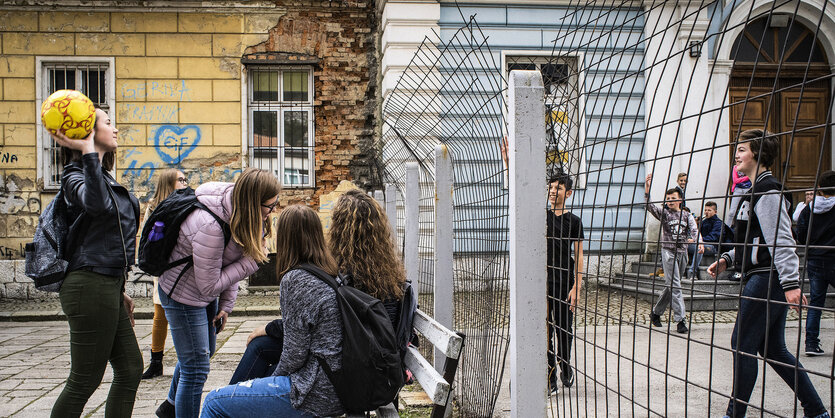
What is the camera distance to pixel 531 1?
1155 centimetres

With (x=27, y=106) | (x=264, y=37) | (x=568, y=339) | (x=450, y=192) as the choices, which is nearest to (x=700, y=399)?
(x=450, y=192)

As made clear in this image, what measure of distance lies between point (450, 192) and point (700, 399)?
2608 millimetres

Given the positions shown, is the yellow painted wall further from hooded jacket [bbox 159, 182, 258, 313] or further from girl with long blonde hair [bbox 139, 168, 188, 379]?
hooded jacket [bbox 159, 182, 258, 313]

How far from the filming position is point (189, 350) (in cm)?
361

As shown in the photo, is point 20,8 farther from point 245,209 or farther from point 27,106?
point 245,209

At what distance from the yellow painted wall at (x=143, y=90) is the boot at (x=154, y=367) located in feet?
21.2

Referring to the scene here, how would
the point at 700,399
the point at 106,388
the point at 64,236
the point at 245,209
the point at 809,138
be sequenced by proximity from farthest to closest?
the point at 809,138 → the point at 106,388 → the point at 700,399 → the point at 245,209 → the point at 64,236

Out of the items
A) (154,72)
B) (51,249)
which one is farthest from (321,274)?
(154,72)

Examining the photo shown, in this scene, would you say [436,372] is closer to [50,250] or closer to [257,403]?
[257,403]

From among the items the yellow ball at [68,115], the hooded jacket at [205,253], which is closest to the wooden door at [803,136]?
the hooded jacket at [205,253]

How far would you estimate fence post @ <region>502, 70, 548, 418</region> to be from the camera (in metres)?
2.23

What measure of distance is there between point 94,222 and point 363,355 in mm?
1522

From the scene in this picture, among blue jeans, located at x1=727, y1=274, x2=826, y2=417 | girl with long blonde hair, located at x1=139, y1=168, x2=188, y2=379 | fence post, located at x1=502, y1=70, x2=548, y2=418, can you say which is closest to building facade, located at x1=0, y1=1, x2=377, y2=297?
girl with long blonde hair, located at x1=139, y1=168, x2=188, y2=379

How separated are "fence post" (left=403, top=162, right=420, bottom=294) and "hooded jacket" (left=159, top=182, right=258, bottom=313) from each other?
66.0 inches
